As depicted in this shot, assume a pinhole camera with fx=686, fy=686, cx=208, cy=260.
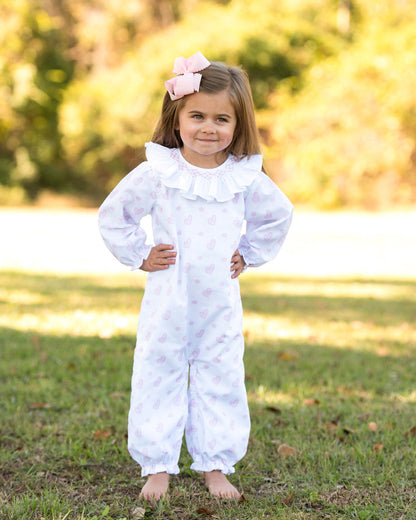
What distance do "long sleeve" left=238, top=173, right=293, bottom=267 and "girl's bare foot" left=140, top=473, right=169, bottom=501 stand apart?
906 mm

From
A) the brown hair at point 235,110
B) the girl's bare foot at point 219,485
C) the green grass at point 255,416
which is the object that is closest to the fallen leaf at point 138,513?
the green grass at point 255,416

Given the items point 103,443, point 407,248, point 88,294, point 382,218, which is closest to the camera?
point 103,443

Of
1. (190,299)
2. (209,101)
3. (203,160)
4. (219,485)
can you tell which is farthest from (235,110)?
(219,485)

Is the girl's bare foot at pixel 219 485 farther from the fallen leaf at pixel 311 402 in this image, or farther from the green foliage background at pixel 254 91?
the green foliage background at pixel 254 91

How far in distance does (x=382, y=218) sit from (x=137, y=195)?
1981cm

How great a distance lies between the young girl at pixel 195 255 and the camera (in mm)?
2596

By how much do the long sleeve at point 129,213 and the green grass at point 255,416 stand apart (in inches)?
36.8

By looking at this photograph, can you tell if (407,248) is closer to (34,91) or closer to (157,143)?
(157,143)

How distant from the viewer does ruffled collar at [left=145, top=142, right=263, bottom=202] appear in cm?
258

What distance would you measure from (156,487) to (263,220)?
3.71ft

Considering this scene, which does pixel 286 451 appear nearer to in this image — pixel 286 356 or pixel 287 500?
pixel 287 500

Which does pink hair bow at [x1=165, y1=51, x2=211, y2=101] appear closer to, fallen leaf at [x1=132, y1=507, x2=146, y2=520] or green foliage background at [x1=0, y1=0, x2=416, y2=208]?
fallen leaf at [x1=132, y1=507, x2=146, y2=520]

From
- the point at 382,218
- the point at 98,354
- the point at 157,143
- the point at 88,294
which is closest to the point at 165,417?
the point at 157,143

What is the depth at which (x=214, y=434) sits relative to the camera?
2693 mm
